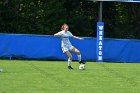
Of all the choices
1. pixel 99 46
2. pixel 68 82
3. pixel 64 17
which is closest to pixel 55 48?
pixel 99 46

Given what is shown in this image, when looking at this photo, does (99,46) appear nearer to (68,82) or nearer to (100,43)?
(100,43)

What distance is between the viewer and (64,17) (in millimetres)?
35125

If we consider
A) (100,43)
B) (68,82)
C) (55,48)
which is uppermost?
(68,82)

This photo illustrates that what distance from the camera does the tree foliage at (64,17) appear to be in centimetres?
3456

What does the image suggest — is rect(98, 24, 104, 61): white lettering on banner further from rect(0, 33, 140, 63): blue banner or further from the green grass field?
the green grass field

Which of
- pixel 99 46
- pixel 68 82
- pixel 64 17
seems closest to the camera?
pixel 68 82

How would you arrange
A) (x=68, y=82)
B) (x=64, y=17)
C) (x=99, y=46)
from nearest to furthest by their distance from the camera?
(x=68, y=82) → (x=99, y=46) → (x=64, y=17)

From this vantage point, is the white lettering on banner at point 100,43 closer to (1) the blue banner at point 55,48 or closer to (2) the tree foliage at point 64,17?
(1) the blue banner at point 55,48

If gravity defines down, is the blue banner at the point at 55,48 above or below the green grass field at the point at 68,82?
below

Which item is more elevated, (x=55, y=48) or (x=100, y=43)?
(x=100, y=43)

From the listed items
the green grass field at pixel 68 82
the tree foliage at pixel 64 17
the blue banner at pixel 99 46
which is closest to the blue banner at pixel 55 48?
the blue banner at pixel 99 46

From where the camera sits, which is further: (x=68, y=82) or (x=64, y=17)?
(x=64, y=17)

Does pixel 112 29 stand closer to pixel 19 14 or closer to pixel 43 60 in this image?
pixel 19 14

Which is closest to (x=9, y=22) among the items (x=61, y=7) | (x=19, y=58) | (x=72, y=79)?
(x=61, y=7)
